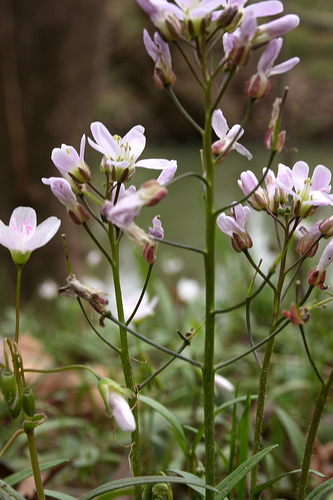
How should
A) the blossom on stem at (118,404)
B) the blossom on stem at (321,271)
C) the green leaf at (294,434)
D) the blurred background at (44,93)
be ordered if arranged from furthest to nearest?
the blurred background at (44,93) < the green leaf at (294,434) < the blossom on stem at (321,271) < the blossom on stem at (118,404)

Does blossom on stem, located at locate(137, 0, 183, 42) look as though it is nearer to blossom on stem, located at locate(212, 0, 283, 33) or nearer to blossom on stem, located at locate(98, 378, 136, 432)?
blossom on stem, located at locate(212, 0, 283, 33)

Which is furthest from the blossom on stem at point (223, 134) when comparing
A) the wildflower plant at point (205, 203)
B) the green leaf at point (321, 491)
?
the green leaf at point (321, 491)

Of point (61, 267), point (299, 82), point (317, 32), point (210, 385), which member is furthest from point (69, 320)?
point (317, 32)

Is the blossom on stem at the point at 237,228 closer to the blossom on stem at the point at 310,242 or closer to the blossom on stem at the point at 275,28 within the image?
the blossom on stem at the point at 310,242

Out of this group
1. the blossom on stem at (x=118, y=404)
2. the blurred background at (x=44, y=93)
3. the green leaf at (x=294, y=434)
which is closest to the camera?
the blossom on stem at (x=118, y=404)

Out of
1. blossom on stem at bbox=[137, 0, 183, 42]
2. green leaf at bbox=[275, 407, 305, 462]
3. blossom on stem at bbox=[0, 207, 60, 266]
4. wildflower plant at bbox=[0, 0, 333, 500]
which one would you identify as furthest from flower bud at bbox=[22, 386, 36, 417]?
green leaf at bbox=[275, 407, 305, 462]

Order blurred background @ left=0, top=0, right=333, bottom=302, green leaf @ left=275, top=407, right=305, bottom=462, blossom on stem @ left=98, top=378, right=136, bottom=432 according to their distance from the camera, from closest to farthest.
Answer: blossom on stem @ left=98, top=378, right=136, bottom=432 → green leaf @ left=275, top=407, right=305, bottom=462 → blurred background @ left=0, top=0, right=333, bottom=302
